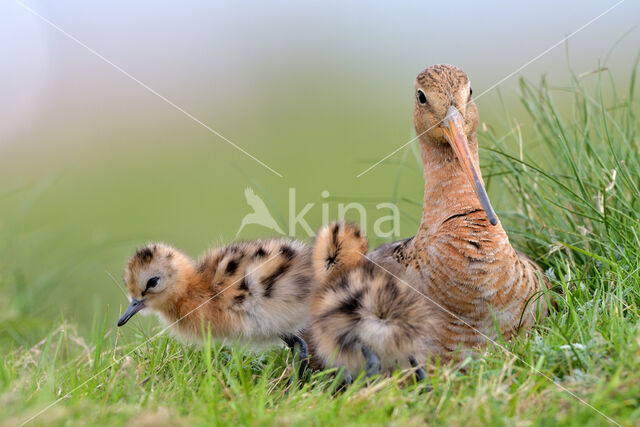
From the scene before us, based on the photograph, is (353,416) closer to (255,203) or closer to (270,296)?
(270,296)

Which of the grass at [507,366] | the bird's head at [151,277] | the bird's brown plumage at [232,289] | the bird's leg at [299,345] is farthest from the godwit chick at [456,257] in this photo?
the bird's head at [151,277]

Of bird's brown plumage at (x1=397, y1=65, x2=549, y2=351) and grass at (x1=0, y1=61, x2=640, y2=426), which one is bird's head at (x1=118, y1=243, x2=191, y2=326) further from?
bird's brown plumage at (x1=397, y1=65, x2=549, y2=351)

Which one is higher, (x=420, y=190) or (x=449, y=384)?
(x=420, y=190)

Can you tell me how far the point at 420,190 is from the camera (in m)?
6.27

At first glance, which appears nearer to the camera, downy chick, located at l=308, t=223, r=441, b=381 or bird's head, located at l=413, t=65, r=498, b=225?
downy chick, located at l=308, t=223, r=441, b=381

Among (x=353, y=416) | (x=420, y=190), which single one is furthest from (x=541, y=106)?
(x=353, y=416)

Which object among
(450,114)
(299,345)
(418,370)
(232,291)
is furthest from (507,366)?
(232,291)

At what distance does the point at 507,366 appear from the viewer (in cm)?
353

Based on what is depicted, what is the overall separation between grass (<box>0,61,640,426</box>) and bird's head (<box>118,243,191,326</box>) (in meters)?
0.23

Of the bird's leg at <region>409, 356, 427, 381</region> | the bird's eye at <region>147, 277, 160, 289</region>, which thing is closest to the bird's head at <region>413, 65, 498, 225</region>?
the bird's leg at <region>409, 356, 427, 381</region>

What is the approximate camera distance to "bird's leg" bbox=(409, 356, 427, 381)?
3760 millimetres

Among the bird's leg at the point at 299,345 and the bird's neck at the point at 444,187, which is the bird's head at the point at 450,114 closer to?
the bird's neck at the point at 444,187

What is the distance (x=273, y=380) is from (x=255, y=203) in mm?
2767

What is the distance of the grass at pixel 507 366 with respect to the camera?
312 centimetres
